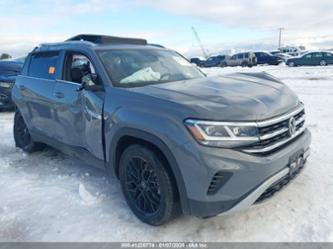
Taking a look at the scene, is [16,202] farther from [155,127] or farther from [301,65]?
[301,65]

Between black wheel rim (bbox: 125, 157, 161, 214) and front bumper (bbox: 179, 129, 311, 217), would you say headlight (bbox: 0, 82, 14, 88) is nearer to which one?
black wheel rim (bbox: 125, 157, 161, 214)

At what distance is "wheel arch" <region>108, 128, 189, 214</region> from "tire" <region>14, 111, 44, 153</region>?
2.56m

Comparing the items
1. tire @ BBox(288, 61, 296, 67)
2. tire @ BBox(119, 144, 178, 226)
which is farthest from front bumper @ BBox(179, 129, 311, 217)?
tire @ BBox(288, 61, 296, 67)

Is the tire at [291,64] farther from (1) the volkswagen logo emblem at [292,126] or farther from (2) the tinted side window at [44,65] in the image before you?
(1) the volkswagen logo emblem at [292,126]

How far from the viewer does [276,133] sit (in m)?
2.99

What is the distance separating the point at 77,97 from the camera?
404 centimetres

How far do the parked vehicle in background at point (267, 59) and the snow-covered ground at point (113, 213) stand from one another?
105 feet

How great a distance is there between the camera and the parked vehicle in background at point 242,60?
34.6 m

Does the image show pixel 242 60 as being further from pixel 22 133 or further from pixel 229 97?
pixel 229 97

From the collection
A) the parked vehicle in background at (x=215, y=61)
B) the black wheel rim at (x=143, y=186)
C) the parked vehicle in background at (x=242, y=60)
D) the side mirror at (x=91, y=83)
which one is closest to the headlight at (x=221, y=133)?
the black wheel rim at (x=143, y=186)

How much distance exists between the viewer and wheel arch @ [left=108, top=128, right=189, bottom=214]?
290 centimetres

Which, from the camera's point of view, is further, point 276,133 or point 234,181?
point 276,133

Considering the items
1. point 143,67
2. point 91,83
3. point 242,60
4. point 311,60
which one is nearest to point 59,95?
point 91,83

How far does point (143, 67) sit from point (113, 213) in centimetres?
172
